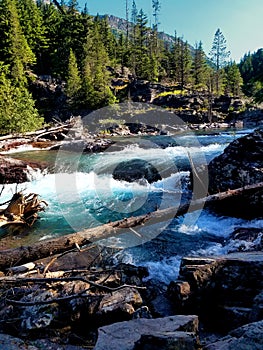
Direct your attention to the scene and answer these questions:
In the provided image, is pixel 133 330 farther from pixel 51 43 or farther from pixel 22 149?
pixel 51 43

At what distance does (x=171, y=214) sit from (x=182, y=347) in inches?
176

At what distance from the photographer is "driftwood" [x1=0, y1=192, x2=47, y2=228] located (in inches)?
376

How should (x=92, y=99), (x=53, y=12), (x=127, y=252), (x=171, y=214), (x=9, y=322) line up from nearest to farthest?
1. (x=9, y=322)
2. (x=171, y=214)
3. (x=127, y=252)
4. (x=92, y=99)
5. (x=53, y=12)

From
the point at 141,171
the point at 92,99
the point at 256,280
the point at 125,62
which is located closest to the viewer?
the point at 256,280

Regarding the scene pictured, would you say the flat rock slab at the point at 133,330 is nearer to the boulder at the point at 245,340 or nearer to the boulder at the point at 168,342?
the boulder at the point at 168,342

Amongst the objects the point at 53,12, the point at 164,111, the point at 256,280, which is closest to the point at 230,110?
the point at 164,111

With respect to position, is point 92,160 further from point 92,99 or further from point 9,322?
point 92,99

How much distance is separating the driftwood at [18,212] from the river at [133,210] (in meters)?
0.46

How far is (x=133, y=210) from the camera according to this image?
11180mm

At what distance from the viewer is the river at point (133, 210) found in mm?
7500

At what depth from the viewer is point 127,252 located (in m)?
7.56

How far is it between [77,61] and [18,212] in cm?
6165

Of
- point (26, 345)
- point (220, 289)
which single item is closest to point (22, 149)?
point (26, 345)

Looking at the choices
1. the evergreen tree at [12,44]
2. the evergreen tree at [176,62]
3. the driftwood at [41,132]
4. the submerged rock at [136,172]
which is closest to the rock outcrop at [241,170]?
the submerged rock at [136,172]
